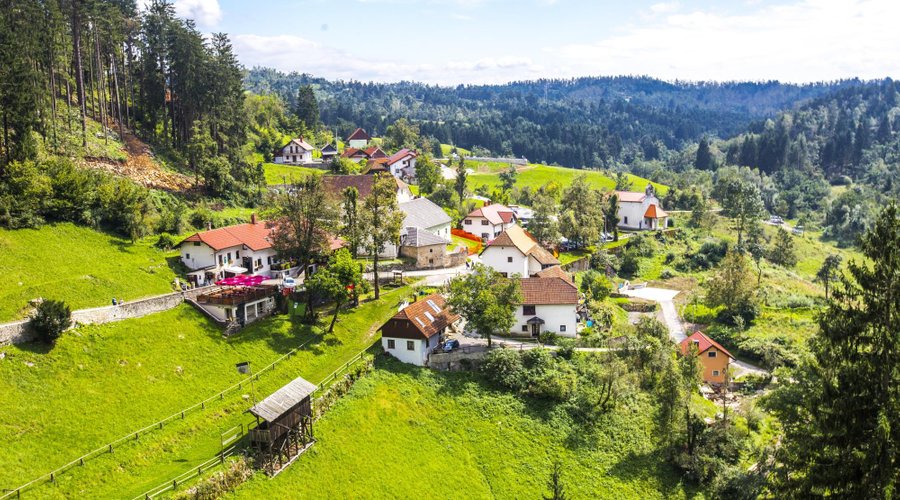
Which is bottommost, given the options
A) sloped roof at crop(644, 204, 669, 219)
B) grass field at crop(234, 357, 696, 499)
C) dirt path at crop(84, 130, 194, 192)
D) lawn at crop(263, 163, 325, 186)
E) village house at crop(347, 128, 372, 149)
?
grass field at crop(234, 357, 696, 499)

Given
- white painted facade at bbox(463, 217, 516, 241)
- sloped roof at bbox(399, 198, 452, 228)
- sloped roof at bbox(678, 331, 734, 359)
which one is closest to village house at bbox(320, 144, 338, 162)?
white painted facade at bbox(463, 217, 516, 241)

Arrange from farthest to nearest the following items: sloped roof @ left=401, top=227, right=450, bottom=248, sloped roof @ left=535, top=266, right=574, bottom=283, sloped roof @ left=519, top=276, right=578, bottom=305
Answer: sloped roof @ left=401, top=227, right=450, bottom=248, sloped roof @ left=535, top=266, right=574, bottom=283, sloped roof @ left=519, top=276, right=578, bottom=305

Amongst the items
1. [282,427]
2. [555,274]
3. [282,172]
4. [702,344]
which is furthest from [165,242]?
[282,172]

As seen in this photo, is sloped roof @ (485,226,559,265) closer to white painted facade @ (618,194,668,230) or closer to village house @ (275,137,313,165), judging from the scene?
white painted facade @ (618,194,668,230)

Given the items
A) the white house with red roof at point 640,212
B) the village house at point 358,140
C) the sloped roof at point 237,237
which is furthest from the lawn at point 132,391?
the village house at point 358,140

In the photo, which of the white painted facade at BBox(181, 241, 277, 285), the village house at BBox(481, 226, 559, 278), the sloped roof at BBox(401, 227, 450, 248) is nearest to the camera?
the white painted facade at BBox(181, 241, 277, 285)

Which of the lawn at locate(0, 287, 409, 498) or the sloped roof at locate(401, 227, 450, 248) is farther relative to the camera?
the sloped roof at locate(401, 227, 450, 248)

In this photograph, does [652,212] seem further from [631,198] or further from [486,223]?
[486,223]
